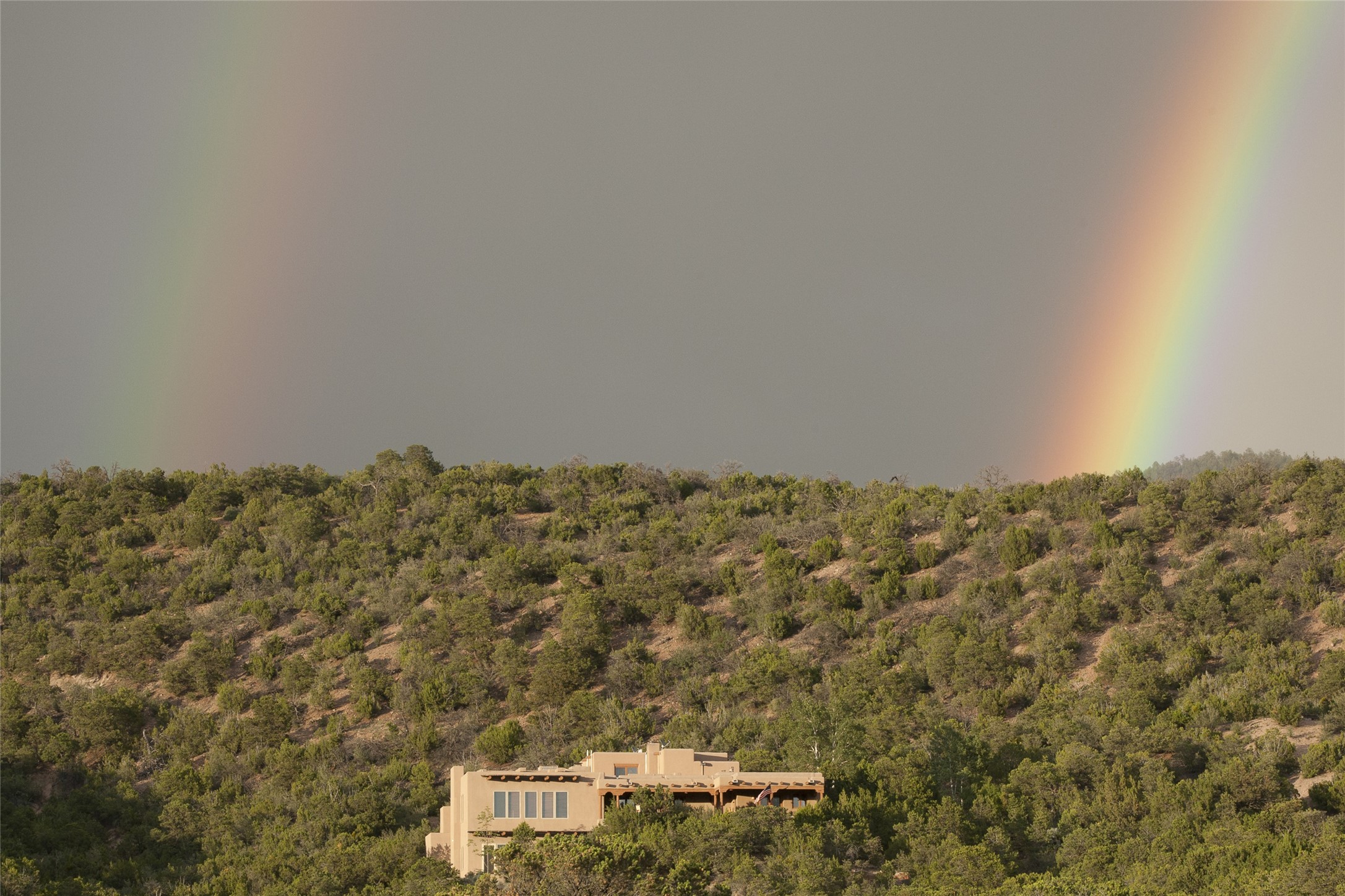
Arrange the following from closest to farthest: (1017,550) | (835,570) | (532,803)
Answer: (532,803) → (1017,550) → (835,570)

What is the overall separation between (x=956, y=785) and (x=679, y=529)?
3620 cm

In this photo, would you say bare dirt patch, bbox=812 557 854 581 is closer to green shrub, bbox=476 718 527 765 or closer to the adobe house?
green shrub, bbox=476 718 527 765

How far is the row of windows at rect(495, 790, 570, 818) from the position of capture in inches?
1770

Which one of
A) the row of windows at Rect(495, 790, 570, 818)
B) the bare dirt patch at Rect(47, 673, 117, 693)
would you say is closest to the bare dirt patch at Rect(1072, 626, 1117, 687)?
the row of windows at Rect(495, 790, 570, 818)

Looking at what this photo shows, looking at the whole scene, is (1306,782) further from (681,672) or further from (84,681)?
(84,681)

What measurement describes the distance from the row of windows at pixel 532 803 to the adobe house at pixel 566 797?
0.7 inches

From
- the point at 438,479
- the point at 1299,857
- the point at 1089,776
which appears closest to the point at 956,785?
the point at 1089,776

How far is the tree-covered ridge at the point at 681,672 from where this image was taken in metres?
43.9

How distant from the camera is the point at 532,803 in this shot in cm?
4519

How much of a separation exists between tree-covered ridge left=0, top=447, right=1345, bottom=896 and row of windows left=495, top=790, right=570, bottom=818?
2790 mm

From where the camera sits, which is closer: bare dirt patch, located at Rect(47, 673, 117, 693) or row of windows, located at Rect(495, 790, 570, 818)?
row of windows, located at Rect(495, 790, 570, 818)

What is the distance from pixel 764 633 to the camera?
70562mm

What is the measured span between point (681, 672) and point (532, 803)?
22.5m

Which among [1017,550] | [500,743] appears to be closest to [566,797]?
[500,743]
